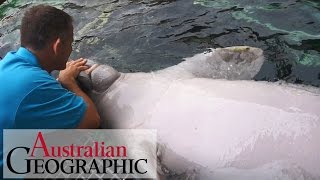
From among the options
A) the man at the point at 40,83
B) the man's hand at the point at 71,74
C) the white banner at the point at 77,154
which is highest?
the man at the point at 40,83

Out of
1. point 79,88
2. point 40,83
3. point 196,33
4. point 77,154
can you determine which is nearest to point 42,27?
point 40,83

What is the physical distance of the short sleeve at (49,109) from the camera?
159 inches

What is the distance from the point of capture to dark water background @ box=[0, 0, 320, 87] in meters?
5.82

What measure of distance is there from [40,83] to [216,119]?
161 centimetres

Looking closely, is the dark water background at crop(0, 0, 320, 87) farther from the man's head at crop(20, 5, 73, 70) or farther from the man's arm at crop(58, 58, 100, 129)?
the man's head at crop(20, 5, 73, 70)

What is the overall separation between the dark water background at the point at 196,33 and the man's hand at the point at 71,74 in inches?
40.7

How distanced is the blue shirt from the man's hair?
0.40 feet

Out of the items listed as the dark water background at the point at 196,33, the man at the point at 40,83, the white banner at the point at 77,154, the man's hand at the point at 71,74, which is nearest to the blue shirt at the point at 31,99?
the man at the point at 40,83

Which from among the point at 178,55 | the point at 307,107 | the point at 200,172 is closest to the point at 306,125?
the point at 307,107

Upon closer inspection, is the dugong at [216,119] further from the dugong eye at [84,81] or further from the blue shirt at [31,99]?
the blue shirt at [31,99]

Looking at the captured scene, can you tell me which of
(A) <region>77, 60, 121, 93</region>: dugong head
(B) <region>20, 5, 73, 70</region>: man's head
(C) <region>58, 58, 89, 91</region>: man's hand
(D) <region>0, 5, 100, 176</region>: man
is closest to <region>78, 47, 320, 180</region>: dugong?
(A) <region>77, 60, 121, 93</region>: dugong head

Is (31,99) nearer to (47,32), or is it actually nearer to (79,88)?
(47,32)

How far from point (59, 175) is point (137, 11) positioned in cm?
424

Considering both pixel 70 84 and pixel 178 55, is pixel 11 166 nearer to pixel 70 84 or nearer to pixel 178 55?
pixel 70 84
